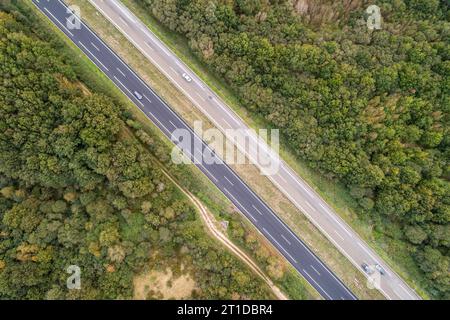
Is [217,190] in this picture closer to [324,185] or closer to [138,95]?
[324,185]

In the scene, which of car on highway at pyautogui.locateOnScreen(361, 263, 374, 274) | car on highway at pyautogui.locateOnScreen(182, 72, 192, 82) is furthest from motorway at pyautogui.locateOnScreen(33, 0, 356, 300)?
car on highway at pyautogui.locateOnScreen(182, 72, 192, 82)

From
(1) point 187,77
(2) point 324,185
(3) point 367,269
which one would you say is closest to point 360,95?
(2) point 324,185

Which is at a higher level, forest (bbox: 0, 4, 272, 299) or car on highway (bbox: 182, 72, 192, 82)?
car on highway (bbox: 182, 72, 192, 82)

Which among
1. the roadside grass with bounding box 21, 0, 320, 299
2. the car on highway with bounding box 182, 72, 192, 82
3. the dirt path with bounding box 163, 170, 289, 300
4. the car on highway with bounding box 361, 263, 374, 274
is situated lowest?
the dirt path with bounding box 163, 170, 289, 300

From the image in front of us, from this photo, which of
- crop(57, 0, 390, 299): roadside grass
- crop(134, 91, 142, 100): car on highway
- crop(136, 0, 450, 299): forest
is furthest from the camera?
crop(134, 91, 142, 100): car on highway

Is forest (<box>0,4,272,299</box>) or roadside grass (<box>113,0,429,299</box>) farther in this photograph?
roadside grass (<box>113,0,429,299</box>)

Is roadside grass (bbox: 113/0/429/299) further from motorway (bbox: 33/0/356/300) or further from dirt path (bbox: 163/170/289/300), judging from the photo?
dirt path (bbox: 163/170/289/300)
